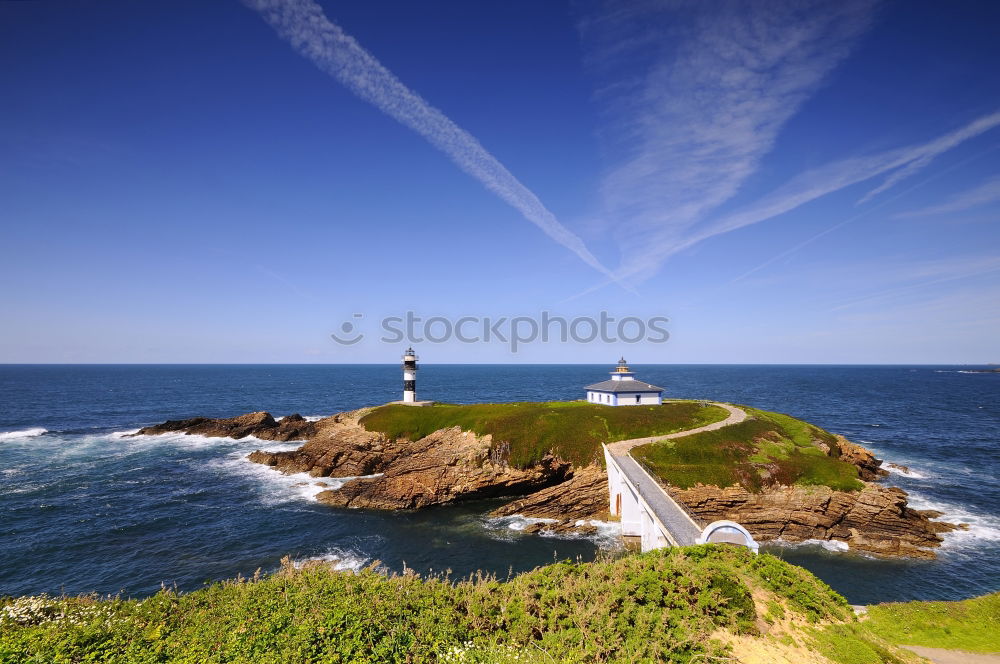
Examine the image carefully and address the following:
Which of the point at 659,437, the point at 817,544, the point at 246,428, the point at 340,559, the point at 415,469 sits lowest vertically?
the point at 340,559

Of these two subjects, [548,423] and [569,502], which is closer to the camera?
[569,502]

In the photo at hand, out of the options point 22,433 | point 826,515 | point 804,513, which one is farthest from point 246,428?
point 826,515

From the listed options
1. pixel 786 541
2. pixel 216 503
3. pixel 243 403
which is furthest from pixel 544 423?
pixel 243 403

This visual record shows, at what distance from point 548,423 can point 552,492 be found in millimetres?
9828

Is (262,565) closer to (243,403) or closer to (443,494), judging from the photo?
(443,494)

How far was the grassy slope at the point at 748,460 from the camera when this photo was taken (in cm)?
3775

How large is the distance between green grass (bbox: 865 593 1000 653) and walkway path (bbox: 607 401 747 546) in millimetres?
7916

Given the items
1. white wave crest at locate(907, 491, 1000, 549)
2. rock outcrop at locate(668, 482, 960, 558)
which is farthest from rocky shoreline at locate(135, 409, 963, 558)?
white wave crest at locate(907, 491, 1000, 549)

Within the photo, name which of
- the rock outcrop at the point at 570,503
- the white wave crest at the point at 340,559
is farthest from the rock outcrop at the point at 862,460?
the white wave crest at the point at 340,559

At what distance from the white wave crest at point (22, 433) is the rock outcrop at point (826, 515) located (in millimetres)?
92175

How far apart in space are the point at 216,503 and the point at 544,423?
111ft

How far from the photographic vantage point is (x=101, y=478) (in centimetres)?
4641

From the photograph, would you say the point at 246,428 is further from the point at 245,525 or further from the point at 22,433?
the point at 245,525

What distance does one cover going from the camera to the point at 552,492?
4044 cm
